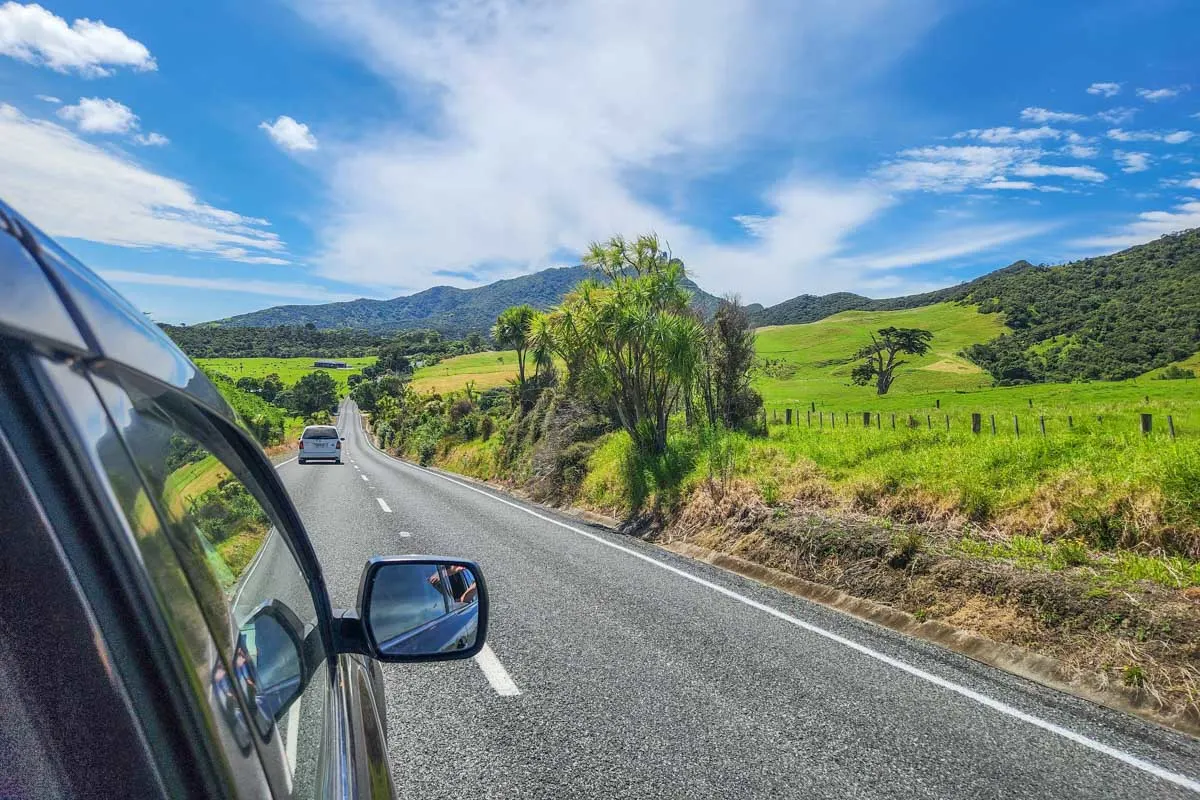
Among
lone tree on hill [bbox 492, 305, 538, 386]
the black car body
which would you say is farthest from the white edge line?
lone tree on hill [bbox 492, 305, 538, 386]

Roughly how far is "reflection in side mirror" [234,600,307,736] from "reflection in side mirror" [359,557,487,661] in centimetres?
22

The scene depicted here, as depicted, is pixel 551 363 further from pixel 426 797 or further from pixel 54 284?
pixel 54 284

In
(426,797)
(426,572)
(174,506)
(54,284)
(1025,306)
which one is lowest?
(1025,306)

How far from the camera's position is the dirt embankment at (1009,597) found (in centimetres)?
436

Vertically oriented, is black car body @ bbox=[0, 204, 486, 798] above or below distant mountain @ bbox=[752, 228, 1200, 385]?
above

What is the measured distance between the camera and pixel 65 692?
0.70 m

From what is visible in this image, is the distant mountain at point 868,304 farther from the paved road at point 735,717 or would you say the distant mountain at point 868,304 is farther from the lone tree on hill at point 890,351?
the paved road at point 735,717

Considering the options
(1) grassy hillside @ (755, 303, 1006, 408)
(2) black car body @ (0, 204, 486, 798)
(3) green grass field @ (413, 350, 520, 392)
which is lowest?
(1) grassy hillside @ (755, 303, 1006, 408)

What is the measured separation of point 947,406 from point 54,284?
47399mm

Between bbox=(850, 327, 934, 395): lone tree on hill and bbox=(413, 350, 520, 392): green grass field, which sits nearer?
bbox=(413, 350, 520, 392): green grass field

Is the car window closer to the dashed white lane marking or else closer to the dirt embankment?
the dashed white lane marking

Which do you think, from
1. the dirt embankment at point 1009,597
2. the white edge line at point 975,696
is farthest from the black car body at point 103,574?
the dirt embankment at point 1009,597

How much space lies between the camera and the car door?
79 centimetres

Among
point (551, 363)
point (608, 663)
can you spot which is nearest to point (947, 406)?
point (551, 363)
